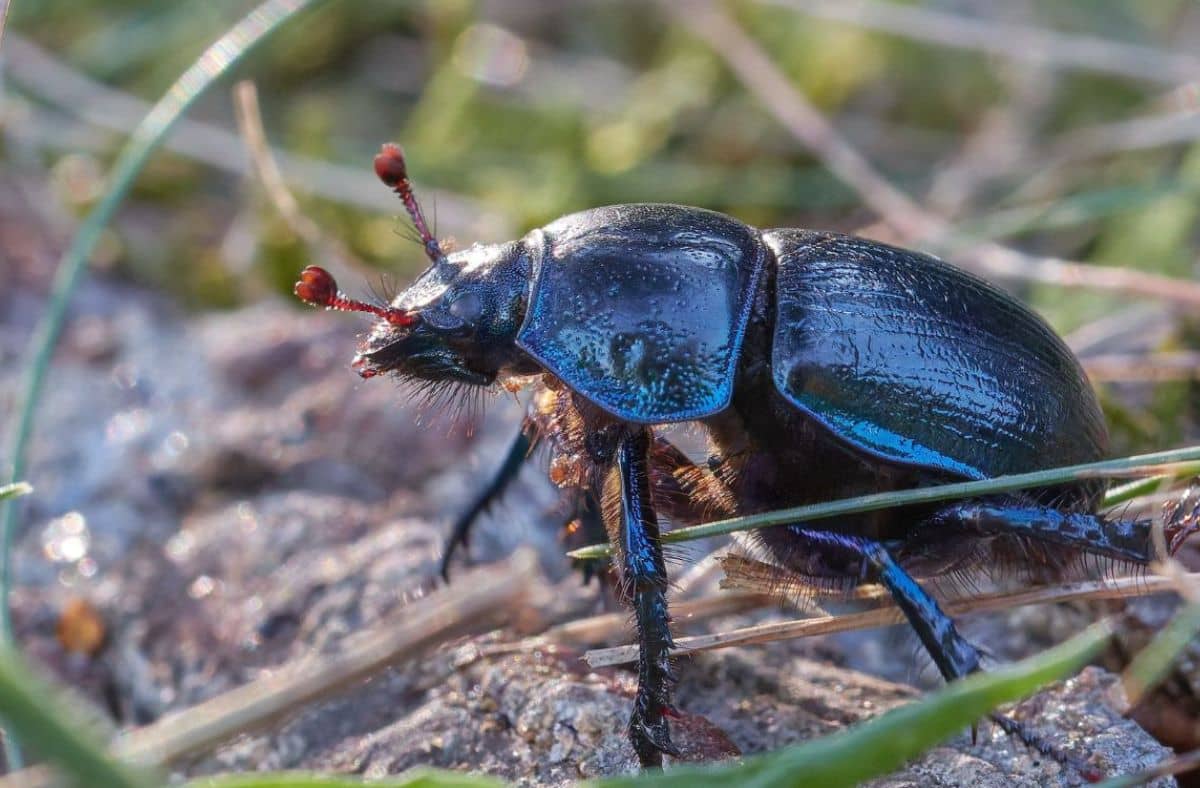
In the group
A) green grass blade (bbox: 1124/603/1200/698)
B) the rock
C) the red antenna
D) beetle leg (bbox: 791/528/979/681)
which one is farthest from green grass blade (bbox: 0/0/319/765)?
green grass blade (bbox: 1124/603/1200/698)

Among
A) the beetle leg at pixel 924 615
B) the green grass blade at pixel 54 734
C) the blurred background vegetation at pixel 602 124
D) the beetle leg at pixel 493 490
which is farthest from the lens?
the blurred background vegetation at pixel 602 124

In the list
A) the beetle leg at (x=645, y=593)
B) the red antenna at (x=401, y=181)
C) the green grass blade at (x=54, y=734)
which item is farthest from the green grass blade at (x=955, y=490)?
the green grass blade at (x=54, y=734)

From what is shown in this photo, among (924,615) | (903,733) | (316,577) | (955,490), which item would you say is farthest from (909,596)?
(316,577)

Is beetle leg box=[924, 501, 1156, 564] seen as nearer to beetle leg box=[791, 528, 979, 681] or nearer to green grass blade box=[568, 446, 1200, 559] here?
green grass blade box=[568, 446, 1200, 559]

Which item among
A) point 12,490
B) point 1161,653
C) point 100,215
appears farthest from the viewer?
point 100,215

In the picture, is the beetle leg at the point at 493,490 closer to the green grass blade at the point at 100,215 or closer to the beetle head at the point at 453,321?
the beetle head at the point at 453,321

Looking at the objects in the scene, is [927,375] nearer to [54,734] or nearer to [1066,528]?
[1066,528]

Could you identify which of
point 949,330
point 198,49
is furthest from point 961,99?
point 198,49
